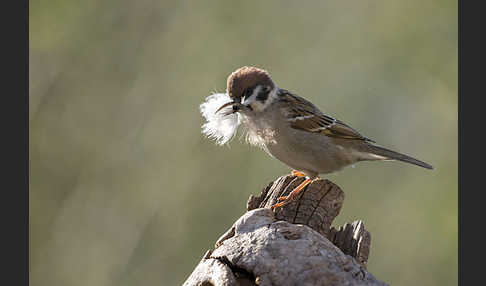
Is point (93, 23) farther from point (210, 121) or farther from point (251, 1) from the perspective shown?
point (210, 121)

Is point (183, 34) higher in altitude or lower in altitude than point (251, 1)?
lower

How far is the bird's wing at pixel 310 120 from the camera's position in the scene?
5363mm

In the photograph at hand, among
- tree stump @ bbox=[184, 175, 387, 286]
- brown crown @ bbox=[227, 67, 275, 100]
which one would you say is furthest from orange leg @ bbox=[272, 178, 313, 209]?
brown crown @ bbox=[227, 67, 275, 100]

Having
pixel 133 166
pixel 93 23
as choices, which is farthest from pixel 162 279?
pixel 93 23

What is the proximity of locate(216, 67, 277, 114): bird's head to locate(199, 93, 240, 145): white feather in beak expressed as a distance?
10 centimetres

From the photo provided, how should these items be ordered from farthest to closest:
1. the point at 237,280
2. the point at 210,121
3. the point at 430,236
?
the point at 430,236 < the point at 210,121 < the point at 237,280

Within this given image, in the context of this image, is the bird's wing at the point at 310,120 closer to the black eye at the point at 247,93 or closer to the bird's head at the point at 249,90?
the bird's head at the point at 249,90

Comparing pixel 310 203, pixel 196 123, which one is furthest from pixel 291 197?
pixel 196 123

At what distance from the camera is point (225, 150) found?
793cm

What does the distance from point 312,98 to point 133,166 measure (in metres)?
2.50

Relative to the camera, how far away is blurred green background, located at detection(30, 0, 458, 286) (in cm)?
755

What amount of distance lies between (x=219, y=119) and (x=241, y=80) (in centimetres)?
44

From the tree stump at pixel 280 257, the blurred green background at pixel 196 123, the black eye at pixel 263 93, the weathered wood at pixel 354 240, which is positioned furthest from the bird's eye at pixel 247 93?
the blurred green background at pixel 196 123

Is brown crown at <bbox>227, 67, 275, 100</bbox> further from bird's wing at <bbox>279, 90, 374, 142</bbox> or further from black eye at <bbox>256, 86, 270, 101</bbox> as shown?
bird's wing at <bbox>279, 90, 374, 142</bbox>
